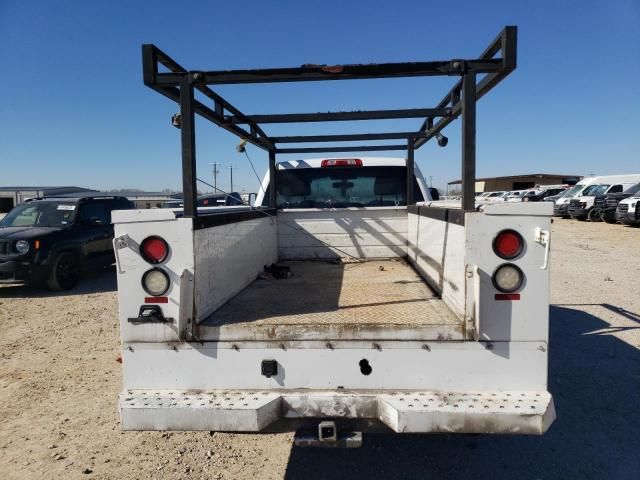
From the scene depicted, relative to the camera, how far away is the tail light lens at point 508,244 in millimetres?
2387

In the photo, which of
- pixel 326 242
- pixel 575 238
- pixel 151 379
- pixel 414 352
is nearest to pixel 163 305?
pixel 151 379

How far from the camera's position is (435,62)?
266cm

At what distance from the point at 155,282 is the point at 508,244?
194 cm

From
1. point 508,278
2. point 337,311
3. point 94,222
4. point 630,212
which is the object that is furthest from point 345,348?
point 630,212

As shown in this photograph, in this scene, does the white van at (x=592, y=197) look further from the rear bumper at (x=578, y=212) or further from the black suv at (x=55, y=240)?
the black suv at (x=55, y=240)

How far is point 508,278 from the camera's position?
240 cm

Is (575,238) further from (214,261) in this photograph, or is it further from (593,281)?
(214,261)

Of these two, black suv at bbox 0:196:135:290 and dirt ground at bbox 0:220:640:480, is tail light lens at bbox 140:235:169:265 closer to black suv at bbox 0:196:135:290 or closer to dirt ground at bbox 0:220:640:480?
dirt ground at bbox 0:220:640:480

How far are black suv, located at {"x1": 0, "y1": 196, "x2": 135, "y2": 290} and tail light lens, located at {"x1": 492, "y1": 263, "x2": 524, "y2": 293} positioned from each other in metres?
9.41

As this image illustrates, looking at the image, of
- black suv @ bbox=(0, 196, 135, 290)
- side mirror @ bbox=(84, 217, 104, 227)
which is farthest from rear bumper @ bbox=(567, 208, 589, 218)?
side mirror @ bbox=(84, 217, 104, 227)

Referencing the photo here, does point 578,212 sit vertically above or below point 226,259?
above

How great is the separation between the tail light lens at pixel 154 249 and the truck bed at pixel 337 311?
0.45 m

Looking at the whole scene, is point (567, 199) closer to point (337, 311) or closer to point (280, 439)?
point (280, 439)

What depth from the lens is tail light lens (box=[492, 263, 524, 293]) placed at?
2389 millimetres
